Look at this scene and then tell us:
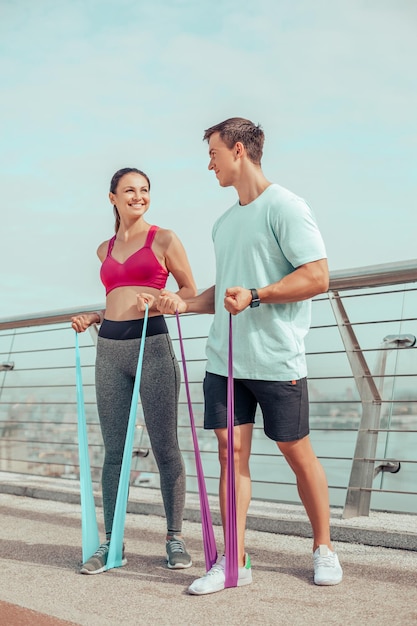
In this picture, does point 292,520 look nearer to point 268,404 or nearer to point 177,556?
point 177,556

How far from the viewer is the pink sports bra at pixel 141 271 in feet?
9.97

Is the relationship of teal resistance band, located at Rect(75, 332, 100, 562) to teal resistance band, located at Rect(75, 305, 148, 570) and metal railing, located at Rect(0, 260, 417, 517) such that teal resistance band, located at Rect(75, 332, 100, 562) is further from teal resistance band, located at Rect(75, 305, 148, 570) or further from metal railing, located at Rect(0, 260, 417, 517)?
metal railing, located at Rect(0, 260, 417, 517)

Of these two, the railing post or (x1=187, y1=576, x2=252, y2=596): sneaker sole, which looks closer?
(x1=187, y1=576, x2=252, y2=596): sneaker sole

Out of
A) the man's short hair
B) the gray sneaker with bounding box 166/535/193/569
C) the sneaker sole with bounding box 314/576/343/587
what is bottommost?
the gray sneaker with bounding box 166/535/193/569

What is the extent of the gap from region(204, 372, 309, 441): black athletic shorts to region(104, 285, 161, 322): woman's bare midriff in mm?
469

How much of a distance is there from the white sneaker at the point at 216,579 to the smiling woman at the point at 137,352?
45cm

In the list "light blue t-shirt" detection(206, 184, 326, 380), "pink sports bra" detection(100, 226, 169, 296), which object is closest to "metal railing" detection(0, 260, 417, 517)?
"light blue t-shirt" detection(206, 184, 326, 380)

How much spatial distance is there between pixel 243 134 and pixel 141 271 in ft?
2.18

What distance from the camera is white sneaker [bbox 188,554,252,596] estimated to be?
246cm

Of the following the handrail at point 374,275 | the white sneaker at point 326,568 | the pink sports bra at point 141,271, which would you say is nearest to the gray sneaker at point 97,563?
the white sneaker at point 326,568

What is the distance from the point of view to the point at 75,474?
4.97 m

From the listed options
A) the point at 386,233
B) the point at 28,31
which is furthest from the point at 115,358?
the point at 28,31

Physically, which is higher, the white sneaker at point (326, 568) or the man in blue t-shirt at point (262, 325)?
the man in blue t-shirt at point (262, 325)

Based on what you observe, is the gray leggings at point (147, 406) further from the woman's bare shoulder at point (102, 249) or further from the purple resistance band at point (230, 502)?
the purple resistance band at point (230, 502)
